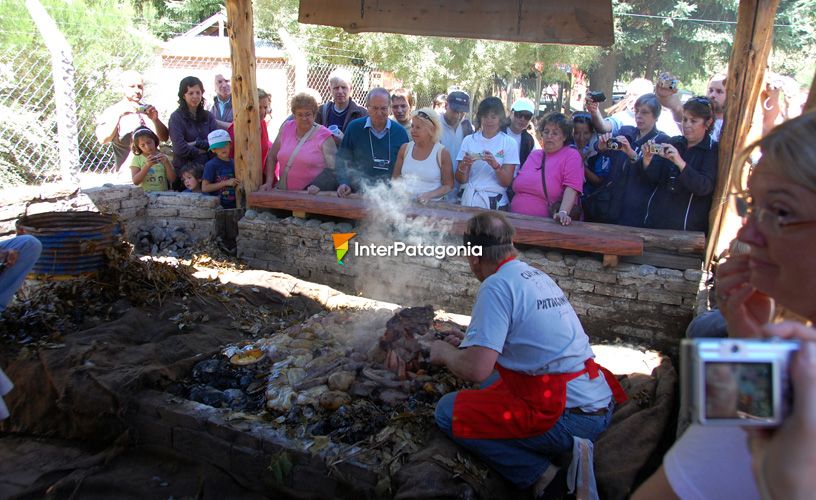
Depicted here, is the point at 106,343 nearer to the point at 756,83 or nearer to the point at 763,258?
the point at 763,258

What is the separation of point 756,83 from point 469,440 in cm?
425

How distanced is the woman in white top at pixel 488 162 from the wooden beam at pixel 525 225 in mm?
266

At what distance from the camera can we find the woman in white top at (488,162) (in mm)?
6043

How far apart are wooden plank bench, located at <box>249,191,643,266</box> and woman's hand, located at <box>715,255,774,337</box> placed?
4.10 metres

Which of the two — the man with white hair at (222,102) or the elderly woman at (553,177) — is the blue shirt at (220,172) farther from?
the elderly woman at (553,177)

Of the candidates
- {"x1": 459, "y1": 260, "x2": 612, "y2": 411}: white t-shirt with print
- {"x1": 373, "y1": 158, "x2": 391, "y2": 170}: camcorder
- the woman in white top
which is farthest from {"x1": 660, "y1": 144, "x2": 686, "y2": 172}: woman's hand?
{"x1": 373, "y1": 158, "x2": 391, "y2": 170}: camcorder

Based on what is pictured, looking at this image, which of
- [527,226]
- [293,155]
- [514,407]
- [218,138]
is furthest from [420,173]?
[514,407]

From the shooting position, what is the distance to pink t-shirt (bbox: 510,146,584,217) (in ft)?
18.5

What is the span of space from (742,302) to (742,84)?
4921 millimetres

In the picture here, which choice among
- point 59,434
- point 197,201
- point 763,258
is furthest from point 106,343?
point 763,258

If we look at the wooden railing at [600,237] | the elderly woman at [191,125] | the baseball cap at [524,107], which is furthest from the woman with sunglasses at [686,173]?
the elderly woman at [191,125]

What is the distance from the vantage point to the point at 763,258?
3.77 ft

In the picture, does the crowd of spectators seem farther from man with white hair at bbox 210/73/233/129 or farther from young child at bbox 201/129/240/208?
Result: man with white hair at bbox 210/73/233/129

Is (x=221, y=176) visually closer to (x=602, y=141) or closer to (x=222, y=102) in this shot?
(x=222, y=102)
